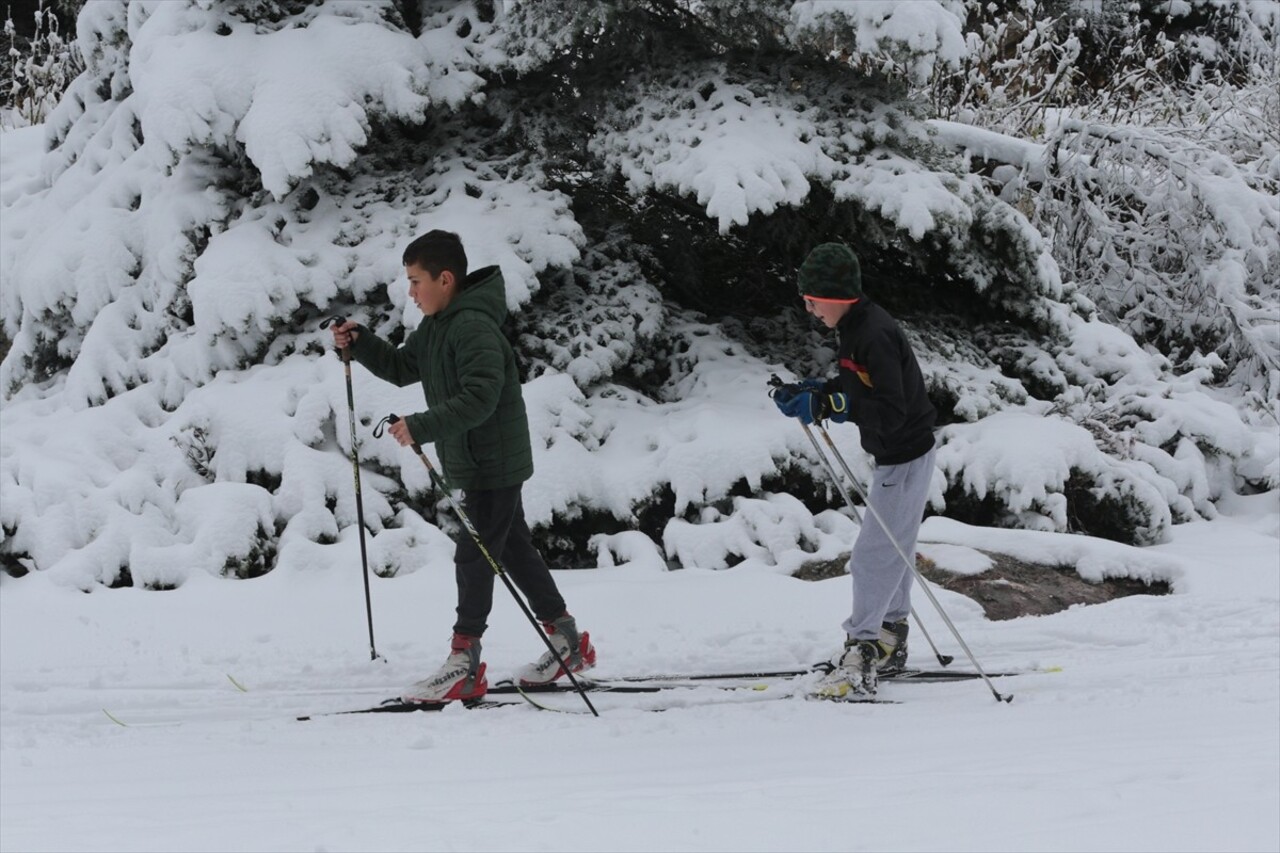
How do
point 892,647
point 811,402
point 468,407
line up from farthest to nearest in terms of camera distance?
point 892,647, point 811,402, point 468,407

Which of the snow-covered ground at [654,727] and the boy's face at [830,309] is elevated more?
the boy's face at [830,309]

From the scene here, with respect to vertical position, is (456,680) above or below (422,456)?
below

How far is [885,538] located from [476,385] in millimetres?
1687

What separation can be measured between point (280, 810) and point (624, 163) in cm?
484

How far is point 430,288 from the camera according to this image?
4594 millimetres

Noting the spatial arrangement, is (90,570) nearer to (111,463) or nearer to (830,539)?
(111,463)

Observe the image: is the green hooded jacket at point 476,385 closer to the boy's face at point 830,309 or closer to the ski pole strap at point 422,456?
the ski pole strap at point 422,456

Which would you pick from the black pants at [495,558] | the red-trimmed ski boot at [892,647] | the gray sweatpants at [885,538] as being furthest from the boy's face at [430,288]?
the red-trimmed ski boot at [892,647]

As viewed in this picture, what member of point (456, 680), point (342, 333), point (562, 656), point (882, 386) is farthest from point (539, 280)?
point (882, 386)

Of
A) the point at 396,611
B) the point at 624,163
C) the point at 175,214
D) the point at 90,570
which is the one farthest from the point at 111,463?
the point at 624,163

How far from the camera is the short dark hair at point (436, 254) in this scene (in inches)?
180

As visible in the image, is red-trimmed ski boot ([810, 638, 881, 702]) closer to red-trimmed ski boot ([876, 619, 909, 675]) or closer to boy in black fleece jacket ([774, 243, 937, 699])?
boy in black fleece jacket ([774, 243, 937, 699])

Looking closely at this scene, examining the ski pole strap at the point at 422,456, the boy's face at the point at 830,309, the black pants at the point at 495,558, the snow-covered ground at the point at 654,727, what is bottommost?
the snow-covered ground at the point at 654,727

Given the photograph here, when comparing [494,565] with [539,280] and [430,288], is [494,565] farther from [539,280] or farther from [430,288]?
[539,280]
